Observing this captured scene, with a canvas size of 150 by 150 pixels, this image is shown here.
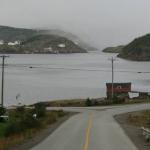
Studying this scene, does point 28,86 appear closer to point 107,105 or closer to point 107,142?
point 107,105

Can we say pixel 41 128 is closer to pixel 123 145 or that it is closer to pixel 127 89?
pixel 123 145

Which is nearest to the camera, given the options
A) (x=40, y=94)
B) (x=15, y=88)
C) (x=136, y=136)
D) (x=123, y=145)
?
(x=123, y=145)

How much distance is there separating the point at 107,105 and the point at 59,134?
35006mm

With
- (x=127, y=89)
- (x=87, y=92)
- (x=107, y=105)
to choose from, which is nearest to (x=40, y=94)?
(x=87, y=92)

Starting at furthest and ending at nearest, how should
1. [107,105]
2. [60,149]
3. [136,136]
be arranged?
[107,105] → [136,136] → [60,149]

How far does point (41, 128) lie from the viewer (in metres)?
27.9

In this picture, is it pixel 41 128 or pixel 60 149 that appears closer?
pixel 60 149

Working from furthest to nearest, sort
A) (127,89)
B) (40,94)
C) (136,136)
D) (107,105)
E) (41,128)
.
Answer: (40,94)
(127,89)
(107,105)
(41,128)
(136,136)

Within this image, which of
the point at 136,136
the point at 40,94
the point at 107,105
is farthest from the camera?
the point at 40,94

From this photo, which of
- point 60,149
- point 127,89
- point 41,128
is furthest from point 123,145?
point 127,89

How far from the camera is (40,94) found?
345ft

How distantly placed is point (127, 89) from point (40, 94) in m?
32.6

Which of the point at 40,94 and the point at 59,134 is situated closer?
the point at 59,134

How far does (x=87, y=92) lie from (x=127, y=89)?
107 ft
